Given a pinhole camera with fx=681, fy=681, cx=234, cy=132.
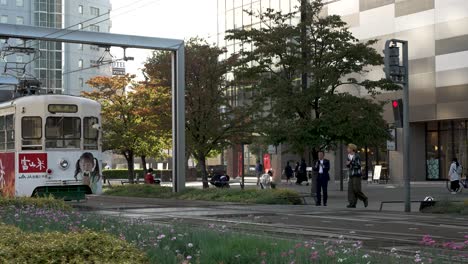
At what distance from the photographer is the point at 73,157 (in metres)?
22.6

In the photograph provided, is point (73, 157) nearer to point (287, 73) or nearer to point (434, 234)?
point (287, 73)

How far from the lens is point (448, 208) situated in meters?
18.6

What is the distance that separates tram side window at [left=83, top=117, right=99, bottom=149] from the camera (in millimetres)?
22906

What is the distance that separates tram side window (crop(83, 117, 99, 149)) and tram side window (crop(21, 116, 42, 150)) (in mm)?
1542

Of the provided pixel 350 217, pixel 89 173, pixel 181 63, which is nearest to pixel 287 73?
pixel 181 63

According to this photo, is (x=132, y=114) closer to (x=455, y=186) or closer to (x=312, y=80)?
(x=312, y=80)

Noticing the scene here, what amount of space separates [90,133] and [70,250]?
17.5 metres

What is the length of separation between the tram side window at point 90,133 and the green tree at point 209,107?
938cm

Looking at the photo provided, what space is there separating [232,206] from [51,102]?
685 cm

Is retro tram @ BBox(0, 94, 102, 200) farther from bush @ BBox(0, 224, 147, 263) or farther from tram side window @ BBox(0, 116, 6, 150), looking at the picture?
bush @ BBox(0, 224, 147, 263)

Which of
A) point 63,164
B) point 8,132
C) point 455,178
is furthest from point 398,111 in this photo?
point 8,132

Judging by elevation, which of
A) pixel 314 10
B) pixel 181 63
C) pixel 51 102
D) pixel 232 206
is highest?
pixel 314 10

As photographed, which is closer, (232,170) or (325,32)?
(325,32)

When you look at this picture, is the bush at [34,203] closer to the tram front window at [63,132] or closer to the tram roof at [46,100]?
the tram front window at [63,132]
